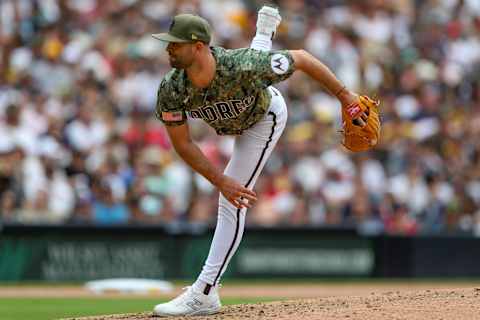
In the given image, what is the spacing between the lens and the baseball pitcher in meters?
6.56

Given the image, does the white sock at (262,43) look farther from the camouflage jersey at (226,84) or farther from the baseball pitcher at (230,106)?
the camouflage jersey at (226,84)

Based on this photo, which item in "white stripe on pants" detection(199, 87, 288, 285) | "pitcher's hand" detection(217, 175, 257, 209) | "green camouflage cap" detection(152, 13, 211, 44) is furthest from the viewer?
"white stripe on pants" detection(199, 87, 288, 285)

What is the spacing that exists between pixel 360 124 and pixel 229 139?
789cm

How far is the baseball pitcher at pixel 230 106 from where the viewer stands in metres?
6.56

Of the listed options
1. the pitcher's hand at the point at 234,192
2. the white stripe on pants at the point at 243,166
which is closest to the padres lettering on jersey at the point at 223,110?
the white stripe on pants at the point at 243,166

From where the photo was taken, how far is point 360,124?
6.96 metres

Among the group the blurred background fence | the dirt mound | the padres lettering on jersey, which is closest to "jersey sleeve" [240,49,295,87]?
the padres lettering on jersey

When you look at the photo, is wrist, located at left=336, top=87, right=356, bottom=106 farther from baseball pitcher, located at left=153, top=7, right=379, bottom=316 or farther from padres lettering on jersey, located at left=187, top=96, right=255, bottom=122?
padres lettering on jersey, located at left=187, top=96, right=255, bottom=122

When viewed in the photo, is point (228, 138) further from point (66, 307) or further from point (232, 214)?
point (232, 214)

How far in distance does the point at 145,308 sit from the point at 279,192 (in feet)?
14.9

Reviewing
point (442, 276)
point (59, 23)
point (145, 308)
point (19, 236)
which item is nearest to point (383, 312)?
point (145, 308)

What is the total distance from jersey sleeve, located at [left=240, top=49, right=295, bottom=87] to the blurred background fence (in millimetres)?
7043

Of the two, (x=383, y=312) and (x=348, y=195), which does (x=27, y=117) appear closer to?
(x=348, y=195)

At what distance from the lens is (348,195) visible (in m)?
14.8
